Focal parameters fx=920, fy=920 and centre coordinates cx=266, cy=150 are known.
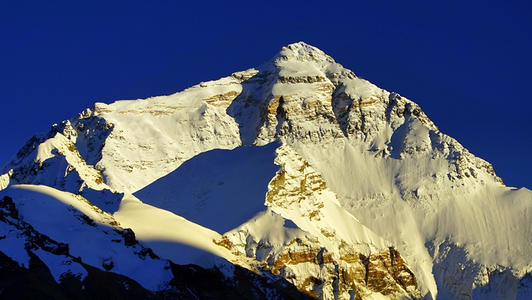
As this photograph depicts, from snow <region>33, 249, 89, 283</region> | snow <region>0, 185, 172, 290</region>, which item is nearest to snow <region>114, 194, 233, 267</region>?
snow <region>0, 185, 172, 290</region>

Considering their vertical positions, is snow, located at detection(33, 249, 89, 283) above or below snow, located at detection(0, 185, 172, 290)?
below

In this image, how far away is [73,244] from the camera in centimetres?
12694

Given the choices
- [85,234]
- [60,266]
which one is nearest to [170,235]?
[85,234]

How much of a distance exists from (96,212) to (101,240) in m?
12.3

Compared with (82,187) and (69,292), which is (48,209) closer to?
(69,292)

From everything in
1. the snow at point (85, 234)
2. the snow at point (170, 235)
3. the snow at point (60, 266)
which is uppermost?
the snow at point (170, 235)

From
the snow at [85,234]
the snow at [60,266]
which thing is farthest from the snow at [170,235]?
the snow at [60,266]

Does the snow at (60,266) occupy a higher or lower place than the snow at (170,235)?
lower

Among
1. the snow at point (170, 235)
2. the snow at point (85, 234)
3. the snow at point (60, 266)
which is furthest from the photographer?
the snow at point (170, 235)

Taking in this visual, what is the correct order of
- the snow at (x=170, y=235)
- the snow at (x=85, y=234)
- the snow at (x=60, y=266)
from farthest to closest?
the snow at (x=170, y=235), the snow at (x=85, y=234), the snow at (x=60, y=266)

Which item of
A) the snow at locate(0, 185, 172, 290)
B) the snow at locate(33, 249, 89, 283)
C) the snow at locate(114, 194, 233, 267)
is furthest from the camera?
the snow at locate(114, 194, 233, 267)

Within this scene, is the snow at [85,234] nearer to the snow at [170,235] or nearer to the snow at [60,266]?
the snow at [60,266]

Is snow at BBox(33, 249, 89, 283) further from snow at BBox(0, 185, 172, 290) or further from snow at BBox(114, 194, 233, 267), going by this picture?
snow at BBox(114, 194, 233, 267)

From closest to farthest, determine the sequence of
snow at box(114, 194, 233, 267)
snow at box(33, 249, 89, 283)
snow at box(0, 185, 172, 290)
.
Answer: snow at box(33, 249, 89, 283) → snow at box(0, 185, 172, 290) → snow at box(114, 194, 233, 267)
